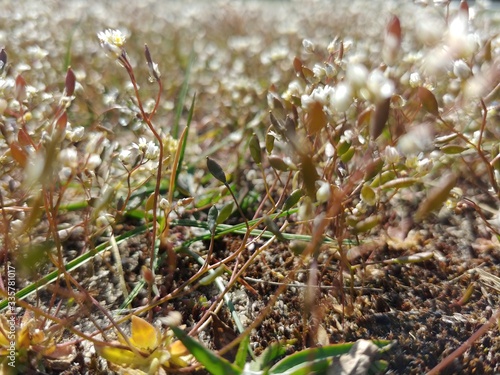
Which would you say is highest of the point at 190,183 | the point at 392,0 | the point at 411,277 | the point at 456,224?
the point at 392,0

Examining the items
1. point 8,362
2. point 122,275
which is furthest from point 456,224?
point 8,362

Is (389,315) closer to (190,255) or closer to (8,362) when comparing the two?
(190,255)


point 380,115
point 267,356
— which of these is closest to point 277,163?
point 380,115

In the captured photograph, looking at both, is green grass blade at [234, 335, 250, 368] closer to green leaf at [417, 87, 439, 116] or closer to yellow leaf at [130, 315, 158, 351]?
yellow leaf at [130, 315, 158, 351]

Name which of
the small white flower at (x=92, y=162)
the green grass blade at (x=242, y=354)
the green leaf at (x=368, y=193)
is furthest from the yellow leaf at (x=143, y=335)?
the green leaf at (x=368, y=193)

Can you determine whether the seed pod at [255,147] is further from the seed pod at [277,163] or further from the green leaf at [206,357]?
the green leaf at [206,357]

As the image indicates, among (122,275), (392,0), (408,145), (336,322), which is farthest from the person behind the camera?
(392,0)
